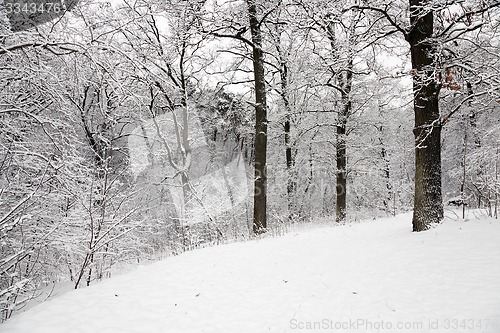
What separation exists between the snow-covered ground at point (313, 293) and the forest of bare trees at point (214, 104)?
87cm

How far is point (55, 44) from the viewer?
377cm

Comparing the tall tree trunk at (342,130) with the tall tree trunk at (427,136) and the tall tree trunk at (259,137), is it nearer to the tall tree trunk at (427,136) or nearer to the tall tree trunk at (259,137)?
the tall tree trunk at (259,137)

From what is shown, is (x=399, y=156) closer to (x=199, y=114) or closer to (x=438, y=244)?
(x=199, y=114)

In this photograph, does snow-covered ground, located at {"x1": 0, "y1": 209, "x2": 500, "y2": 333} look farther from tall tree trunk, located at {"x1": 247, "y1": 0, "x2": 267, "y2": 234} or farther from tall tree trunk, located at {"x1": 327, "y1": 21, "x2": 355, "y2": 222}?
tall tree trunk, located at {"x1": 327, "y1": 21, "x2": 355, "y2": 222}

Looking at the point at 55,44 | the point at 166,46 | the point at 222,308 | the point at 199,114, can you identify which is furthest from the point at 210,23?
A: the point at 199,114

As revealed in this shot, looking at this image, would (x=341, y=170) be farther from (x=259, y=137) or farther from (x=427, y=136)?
(x=427, y=136)

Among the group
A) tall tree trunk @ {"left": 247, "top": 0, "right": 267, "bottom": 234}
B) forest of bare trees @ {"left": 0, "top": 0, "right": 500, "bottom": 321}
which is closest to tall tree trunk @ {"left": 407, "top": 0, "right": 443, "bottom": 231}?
forest of bare trees @ {"left": 0, "top": 0, "right": 500, "bottom": 321}

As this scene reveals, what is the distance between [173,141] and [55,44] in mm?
16967

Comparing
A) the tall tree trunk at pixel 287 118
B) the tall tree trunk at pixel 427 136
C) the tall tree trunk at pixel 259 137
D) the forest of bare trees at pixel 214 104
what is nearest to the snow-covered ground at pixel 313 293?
the tall tree trunk at pixel 427 136

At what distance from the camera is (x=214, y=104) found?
16312mm

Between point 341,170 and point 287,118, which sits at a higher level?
point 287,118

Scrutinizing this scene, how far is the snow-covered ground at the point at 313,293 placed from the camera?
360cm

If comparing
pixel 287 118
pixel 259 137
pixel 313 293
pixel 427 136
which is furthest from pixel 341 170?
→ pixel 313 293

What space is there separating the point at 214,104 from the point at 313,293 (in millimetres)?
13267
